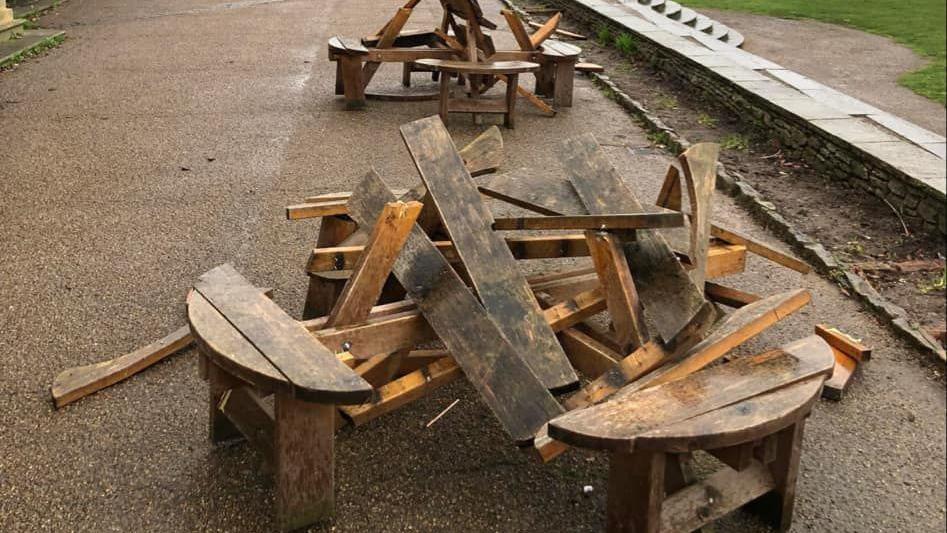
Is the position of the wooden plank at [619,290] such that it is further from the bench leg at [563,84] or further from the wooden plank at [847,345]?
the bench leg at [563,84]

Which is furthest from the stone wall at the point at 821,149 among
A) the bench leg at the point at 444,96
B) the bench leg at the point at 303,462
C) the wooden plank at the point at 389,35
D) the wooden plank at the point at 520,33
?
the wooden plank at the point at 389,35

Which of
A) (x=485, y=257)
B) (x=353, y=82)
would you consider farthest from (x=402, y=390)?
(x=353, y=82)

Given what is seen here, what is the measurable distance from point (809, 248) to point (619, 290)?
2.34m

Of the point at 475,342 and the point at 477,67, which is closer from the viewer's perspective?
the point at 475,342

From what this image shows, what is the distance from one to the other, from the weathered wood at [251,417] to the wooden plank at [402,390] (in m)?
0.24

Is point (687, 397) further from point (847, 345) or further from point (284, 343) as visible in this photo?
point (847, 345)

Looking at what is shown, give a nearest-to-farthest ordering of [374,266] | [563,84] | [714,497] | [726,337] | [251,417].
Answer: [714,497] < [726,337] < [251,417] < [374,266] < [563,84]

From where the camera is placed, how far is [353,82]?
25.8ft

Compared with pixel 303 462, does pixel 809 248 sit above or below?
below

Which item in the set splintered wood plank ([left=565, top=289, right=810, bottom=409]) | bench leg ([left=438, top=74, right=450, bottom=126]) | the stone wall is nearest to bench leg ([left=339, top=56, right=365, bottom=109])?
bench leg ([left=438, top=74, right=450, bottom=126])

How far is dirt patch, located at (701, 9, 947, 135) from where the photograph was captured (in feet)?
31.0

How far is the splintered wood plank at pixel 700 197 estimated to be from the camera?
327cm

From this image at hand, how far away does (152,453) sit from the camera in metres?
2.98

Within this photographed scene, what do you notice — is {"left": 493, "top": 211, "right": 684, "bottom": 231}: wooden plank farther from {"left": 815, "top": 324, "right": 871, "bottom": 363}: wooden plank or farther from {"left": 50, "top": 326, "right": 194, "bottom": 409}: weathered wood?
{"left": 50, "top": 326, "right": 194, "bottom": 409}: weathered wood
